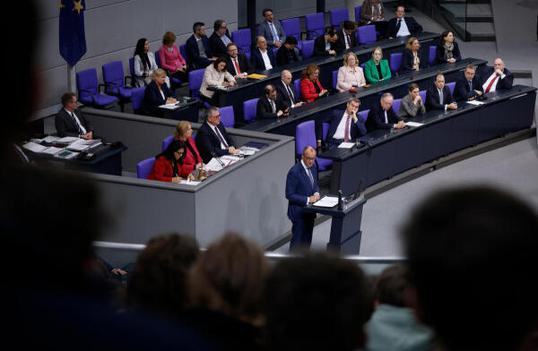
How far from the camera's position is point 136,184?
8.62 metres

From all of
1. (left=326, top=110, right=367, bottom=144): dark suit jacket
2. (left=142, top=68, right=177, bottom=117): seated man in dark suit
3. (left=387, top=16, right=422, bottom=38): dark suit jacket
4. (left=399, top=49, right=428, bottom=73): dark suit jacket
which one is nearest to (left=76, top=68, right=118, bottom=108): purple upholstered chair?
(left=142, top=68, right=177, bottom=117): seated man in dark suit

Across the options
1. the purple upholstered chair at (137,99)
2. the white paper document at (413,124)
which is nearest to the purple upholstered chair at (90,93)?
the purple upholstered chair at (137,99)

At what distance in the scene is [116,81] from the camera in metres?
13.6

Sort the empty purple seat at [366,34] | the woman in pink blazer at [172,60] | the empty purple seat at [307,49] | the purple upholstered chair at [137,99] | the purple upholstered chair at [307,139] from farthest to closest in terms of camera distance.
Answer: the empty purple seat at [366,34] → the empty purple seat at [307,49] → the woman in pink blazer at [172,60] → the purple upholstered chair at [137,99] → the purple upholstered chair at [307,139]

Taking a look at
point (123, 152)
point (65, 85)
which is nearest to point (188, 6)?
point (65, 85)

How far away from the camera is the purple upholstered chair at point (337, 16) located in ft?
58.0

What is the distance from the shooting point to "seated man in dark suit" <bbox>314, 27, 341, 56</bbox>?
15359mm

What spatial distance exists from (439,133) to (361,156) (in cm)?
201

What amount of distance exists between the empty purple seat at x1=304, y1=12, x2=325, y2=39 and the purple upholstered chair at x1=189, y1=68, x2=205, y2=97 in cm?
454

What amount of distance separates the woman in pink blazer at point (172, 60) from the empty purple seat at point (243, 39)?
173 cm

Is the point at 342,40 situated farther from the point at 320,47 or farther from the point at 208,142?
the point at 208,142

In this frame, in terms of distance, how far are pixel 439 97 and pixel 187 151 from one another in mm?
4847

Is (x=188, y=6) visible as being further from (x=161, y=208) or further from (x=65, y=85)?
(x=161, y=208)

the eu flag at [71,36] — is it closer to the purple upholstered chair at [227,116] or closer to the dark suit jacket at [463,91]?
the purple upholstered chair at [227,116]
